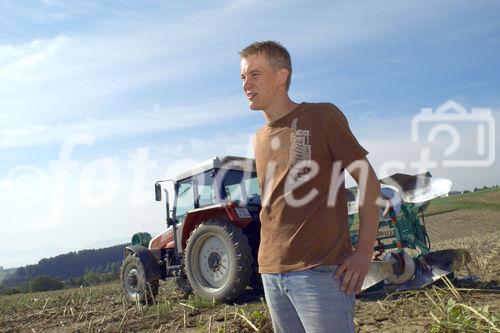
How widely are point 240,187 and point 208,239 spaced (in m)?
0.95

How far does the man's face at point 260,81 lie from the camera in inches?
84.5

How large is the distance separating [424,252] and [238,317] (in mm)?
3089

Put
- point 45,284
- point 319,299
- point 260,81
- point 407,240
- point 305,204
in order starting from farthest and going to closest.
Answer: point 45,284 → point 407,240 → point 260,81 → point 305,204 → point 319,299

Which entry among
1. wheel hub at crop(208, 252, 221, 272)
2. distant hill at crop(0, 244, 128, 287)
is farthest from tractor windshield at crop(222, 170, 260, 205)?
→ distant hill at crop(0, 244, 128, 287)

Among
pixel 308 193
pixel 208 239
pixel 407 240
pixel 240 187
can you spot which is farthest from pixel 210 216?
pixel 308 193

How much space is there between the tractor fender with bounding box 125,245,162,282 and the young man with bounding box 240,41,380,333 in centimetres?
646

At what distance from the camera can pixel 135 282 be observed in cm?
867

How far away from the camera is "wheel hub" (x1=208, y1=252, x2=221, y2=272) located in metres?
7.20

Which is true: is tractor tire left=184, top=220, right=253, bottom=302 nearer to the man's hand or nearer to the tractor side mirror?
the tractor side mirror

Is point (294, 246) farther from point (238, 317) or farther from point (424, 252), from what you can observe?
point (424, 252)

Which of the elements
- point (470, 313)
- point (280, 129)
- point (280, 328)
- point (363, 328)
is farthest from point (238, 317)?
point (280, 129)

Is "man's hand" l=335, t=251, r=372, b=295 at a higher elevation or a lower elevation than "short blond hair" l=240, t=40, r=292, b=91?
lower

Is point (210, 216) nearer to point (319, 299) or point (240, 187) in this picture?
point (240, 187)

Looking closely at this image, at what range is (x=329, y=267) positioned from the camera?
1.94m
